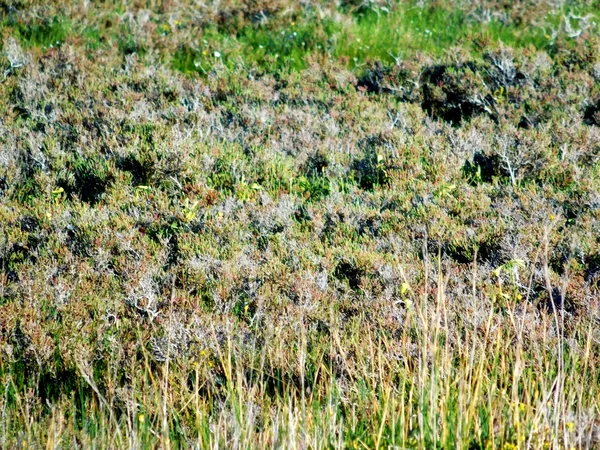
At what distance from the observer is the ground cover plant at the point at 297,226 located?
130 inches

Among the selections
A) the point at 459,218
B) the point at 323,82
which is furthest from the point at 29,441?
the point at 323,82

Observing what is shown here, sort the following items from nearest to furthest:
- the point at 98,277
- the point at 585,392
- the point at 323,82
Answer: the point at 585,392 → the point at 98,277 → the point at 323,82

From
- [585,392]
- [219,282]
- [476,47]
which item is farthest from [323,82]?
[585,392]

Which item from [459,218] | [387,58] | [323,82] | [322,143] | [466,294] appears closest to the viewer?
[466,294]

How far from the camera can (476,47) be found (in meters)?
8.96

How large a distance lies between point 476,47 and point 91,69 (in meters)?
4.38

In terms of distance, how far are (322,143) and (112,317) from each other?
291cm

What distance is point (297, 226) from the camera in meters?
5.39

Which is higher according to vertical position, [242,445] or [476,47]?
[476,47]

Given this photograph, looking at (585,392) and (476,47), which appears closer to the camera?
(585,392)

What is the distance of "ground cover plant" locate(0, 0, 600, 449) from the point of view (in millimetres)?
3303

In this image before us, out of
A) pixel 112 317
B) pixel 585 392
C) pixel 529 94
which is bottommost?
pixel 112 317

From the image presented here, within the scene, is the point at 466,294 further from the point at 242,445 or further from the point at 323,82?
the point at 323,82

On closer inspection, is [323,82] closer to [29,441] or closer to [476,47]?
[476,47]
